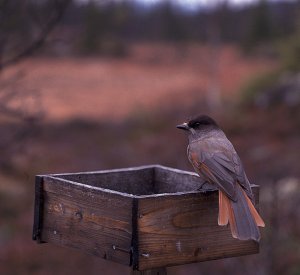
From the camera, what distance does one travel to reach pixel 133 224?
4.12 meters

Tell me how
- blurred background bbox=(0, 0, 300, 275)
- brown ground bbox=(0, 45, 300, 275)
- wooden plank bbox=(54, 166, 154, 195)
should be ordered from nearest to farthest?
wooden plank bbox=(54, 166, 154, 195), blurred background bbox=(0, 0, 300, 275), brown ground bbox=(0, 45, 300, 275)

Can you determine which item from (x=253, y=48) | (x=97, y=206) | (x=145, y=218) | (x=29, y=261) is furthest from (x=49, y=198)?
(x=253, y=48)

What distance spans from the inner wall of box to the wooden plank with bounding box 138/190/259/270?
1.71 ft

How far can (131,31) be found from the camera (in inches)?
2064

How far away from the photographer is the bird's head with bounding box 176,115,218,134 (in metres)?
5.21

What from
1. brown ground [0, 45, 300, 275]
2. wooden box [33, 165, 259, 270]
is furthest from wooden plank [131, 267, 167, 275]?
brown ground [0, 45, 300, 275]

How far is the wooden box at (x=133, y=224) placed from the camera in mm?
4156

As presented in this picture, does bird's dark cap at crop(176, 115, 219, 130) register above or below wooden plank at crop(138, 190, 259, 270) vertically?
above

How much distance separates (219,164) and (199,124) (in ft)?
1.49

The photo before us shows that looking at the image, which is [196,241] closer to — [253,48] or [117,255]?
[117,255]

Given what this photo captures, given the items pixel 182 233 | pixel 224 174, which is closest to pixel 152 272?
pixel 182 233

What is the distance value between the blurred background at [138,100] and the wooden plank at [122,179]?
6.11ft

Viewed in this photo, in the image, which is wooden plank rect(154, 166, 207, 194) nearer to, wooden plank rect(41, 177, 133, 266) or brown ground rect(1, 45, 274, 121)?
wooden plank rect(41, 177, 133, 266)

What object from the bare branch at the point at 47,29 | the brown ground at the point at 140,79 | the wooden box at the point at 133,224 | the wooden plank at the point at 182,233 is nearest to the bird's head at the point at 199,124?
the wooden box at the point at 133,224
